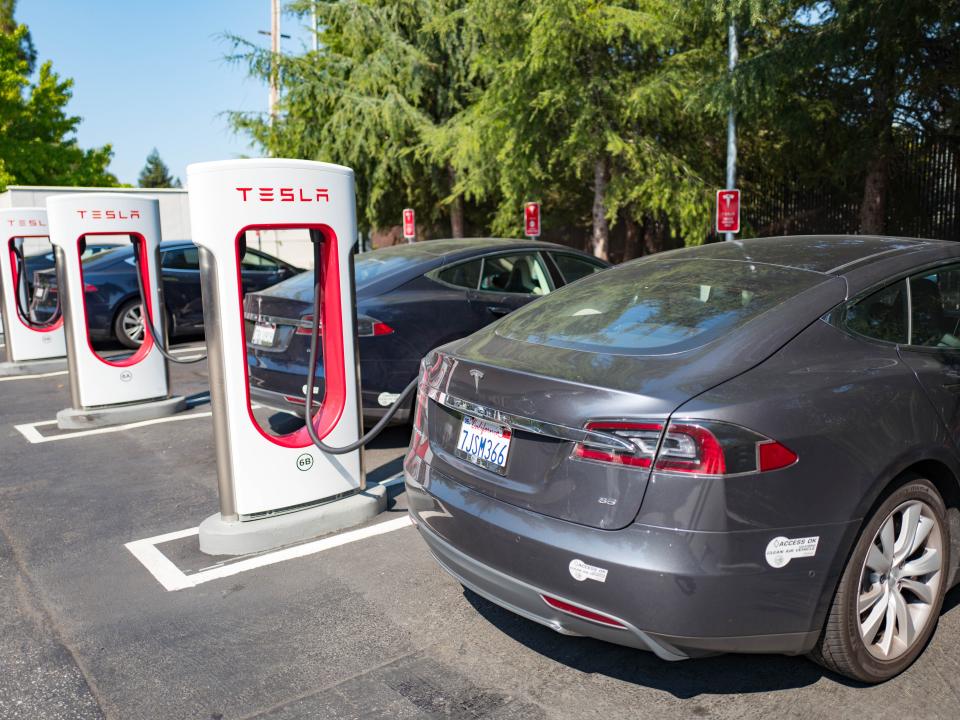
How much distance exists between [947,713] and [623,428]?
1424 millimetres

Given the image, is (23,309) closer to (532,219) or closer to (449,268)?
(449,268)

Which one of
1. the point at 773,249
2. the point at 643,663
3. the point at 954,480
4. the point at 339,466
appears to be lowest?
the point at 643,663

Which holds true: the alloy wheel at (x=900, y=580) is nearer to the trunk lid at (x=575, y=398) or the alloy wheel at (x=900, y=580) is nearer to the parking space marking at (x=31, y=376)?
the trunk lid at (x=575, y=398)

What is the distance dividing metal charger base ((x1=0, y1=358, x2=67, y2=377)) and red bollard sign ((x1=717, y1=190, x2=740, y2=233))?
9346 millimetres

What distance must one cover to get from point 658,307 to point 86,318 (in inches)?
208

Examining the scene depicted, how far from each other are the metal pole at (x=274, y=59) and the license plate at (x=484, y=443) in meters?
20.3

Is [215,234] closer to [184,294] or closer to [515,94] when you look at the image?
[184,294]

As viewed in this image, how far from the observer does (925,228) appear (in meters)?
15.8

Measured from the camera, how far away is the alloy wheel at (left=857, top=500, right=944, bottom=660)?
2.81m

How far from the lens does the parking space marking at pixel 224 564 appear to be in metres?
4.00

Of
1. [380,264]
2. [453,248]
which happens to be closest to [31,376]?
[380,264]

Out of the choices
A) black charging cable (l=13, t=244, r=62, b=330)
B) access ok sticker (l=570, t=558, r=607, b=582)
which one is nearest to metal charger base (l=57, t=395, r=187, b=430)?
black charging cable (l=13, t=244, r=62, b=330)

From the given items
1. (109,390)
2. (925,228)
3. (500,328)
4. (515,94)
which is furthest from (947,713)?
Answer: (925,228)

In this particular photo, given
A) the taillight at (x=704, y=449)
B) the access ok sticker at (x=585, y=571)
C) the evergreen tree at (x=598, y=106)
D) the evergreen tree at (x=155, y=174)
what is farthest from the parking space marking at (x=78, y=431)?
the evergreen tree at (x=155, y=174)
